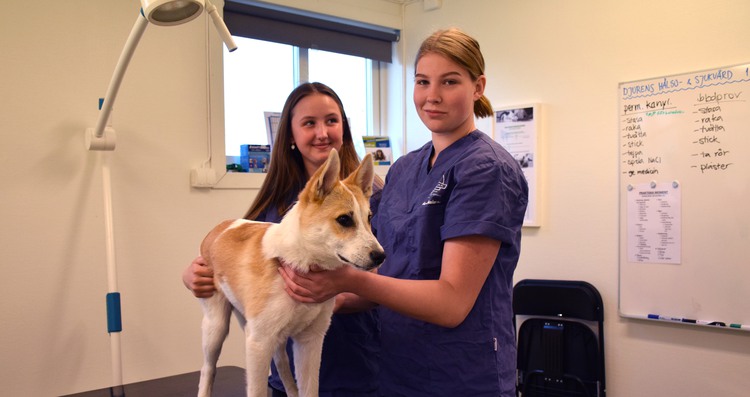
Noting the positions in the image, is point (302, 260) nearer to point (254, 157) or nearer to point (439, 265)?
point (439, 265)

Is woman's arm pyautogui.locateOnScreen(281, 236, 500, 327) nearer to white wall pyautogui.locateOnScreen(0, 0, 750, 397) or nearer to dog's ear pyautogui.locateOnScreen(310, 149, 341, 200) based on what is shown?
dog's ear pyautogui.locateOnScreen(310, 149, 341, 200)

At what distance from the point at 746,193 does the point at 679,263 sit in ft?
1.48

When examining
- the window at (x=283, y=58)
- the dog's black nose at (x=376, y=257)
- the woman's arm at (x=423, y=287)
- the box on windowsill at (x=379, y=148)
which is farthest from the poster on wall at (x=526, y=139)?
the dog's black nose at (x=376, y=257)

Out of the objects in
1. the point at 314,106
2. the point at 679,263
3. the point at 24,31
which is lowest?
the point at 679,263

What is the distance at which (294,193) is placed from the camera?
72.9 inches

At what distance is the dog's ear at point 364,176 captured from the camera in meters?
1.43

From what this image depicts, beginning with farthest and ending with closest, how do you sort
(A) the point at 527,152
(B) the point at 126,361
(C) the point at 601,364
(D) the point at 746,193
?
(A) the point at 527,152, (C) the point at 601,364, (B) the point at 126,361, (D) the point at 746,193

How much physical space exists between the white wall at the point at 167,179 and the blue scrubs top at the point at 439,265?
192 cm

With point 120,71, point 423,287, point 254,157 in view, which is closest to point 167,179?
point 254,157

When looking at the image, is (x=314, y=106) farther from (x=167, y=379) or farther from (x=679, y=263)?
(x=679, y=263)

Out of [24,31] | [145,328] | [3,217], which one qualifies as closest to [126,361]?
[145,328]

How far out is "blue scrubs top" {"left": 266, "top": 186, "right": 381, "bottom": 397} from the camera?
1656mm

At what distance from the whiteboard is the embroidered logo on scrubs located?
206cm

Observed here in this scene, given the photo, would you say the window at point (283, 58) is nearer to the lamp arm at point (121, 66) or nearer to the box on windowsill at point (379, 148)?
the box on windowsill at point (379, 148)
